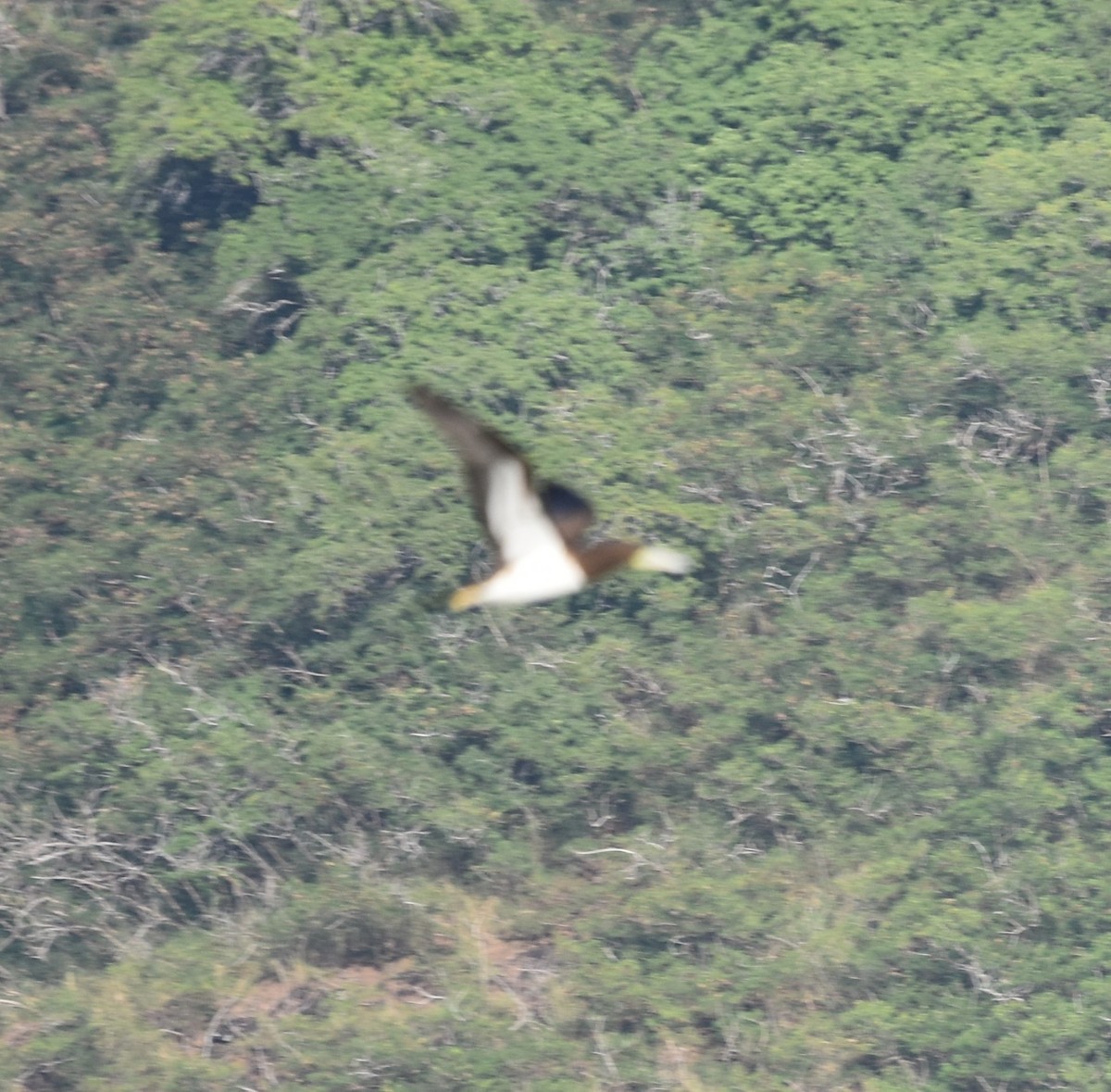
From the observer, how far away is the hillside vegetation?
35.9 feet

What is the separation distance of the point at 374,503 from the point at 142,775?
1.90m

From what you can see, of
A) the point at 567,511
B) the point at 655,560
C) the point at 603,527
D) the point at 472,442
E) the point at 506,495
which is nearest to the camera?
the point at 472,442

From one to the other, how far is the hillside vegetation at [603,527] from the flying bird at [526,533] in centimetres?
586

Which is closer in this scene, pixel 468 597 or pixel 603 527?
pixel 468 597

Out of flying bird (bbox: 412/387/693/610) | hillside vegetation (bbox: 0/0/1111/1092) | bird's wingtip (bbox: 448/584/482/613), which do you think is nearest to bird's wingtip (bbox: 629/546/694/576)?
flying bird (bbox: 412/387/693/610)

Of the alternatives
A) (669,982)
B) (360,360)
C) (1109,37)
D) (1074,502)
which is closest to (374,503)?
(360,360)

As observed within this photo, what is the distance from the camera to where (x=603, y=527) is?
11.7 meters

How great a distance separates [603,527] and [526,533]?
259 inches

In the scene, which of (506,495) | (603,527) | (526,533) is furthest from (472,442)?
(603,527)

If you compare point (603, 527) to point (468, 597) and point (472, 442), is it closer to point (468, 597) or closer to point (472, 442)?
point (468, 597)

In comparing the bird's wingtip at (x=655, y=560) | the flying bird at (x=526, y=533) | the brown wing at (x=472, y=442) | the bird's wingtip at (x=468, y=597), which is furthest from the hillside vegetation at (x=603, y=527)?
the brown wing at (x=472, y=442)

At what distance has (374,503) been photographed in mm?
12000

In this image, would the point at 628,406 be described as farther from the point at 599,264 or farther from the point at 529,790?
the point at 529,790

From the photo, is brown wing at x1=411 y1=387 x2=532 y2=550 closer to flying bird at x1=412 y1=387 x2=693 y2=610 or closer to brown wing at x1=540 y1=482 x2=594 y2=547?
flying bird at x1=412 y1=387 x2=693 y2=610
